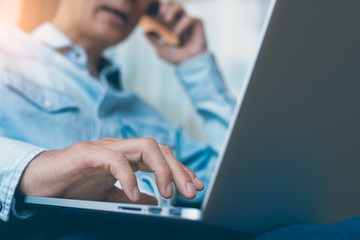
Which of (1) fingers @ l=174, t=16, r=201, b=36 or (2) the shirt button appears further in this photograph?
(1) fingers @ l=174, t=16, r=201, b=36

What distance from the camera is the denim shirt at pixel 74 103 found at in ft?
2.96

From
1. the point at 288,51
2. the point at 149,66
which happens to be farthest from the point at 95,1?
the point at 288,51

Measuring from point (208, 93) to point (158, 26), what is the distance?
39cm

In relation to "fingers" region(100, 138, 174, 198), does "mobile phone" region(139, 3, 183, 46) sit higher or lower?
higher

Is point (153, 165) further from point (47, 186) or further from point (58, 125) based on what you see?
point (58, 125)

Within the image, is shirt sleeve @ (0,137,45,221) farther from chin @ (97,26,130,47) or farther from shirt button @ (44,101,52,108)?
chin @ (97,26,130,47)

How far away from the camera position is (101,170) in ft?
1.64

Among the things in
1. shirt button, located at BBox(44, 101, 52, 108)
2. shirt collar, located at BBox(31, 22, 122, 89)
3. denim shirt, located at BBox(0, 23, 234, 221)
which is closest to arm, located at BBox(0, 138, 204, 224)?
denim shirt, located at BBox(0, 23, 234, 221)

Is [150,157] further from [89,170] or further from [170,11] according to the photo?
[170,11]

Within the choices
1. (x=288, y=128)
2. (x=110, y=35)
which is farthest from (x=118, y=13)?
(x=288, y=128)

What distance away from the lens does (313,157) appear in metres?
0.43

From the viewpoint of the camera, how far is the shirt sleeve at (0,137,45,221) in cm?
50

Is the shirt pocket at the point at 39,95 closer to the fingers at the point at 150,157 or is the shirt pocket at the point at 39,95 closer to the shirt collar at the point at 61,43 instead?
the shirt collar at the point at 61,43

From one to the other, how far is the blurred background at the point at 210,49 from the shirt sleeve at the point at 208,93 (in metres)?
0.16
